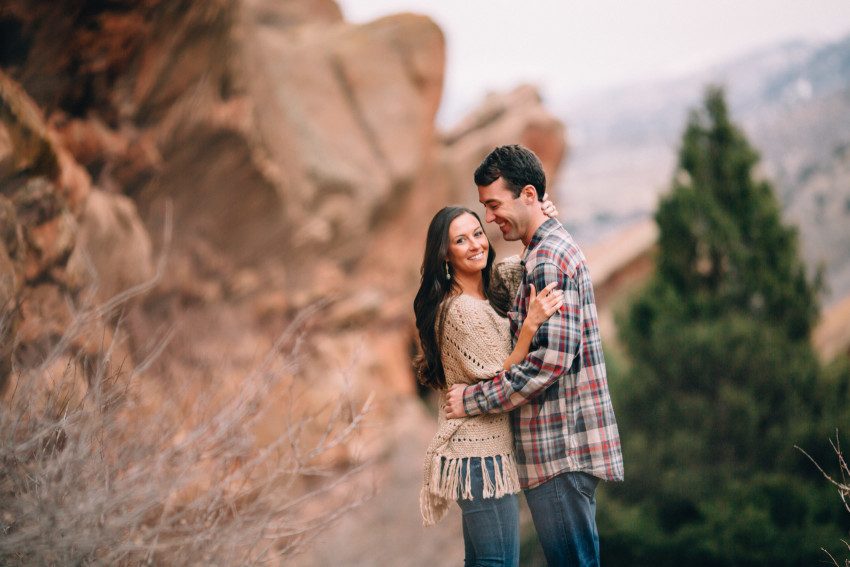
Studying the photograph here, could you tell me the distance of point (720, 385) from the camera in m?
8.00

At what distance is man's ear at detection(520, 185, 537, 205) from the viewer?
238 cm

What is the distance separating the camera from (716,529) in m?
7.35

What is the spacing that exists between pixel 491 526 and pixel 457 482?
18 centimetres

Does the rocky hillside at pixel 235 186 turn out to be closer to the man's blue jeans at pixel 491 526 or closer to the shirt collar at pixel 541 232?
the man's blue jeans at pixel 491 526

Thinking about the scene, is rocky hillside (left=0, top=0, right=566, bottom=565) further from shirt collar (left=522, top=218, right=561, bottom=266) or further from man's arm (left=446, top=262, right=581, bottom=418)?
shirt collar (left=522, top=218, right=561, bottom=266)

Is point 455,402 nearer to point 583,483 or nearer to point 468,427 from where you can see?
point 468,427

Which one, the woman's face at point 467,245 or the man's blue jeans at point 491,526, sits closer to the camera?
the man's blue jeans at point 491,526

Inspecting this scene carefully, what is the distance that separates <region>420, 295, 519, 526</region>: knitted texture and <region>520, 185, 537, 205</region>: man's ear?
1.29ft

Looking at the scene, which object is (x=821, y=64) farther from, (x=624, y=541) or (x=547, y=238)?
(x=547, y=238)

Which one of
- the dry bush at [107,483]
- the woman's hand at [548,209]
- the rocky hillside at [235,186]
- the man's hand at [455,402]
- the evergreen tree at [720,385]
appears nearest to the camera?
the dry bush at [107,483]

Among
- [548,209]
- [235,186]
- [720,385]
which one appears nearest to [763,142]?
[720,385]

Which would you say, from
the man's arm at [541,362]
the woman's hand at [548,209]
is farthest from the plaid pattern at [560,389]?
the woman's hand at [548,209]

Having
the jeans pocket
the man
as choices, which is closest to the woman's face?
the man

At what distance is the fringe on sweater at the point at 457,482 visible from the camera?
2.24 meters
